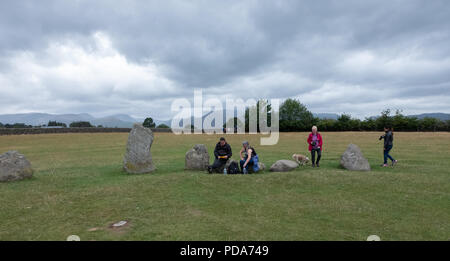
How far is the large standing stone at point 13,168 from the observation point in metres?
12.6

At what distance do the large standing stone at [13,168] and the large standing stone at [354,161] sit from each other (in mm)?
15333

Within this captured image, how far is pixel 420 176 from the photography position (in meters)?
12.8

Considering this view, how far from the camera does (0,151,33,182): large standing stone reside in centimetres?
1262

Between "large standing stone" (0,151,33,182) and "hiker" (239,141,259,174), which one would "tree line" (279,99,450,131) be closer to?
"hiker" (239,141,259,174)

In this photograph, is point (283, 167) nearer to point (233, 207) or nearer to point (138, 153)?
point (233, 207)

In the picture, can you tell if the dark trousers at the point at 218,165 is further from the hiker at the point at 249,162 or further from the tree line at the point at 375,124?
the tree line at the point at 375,124

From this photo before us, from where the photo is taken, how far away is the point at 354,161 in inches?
579

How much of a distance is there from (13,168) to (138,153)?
5365 millimetres

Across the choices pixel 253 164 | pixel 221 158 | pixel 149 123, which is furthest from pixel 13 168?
pixel 149 123

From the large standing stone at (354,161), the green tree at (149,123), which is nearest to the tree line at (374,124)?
the green tree at (149,123)
